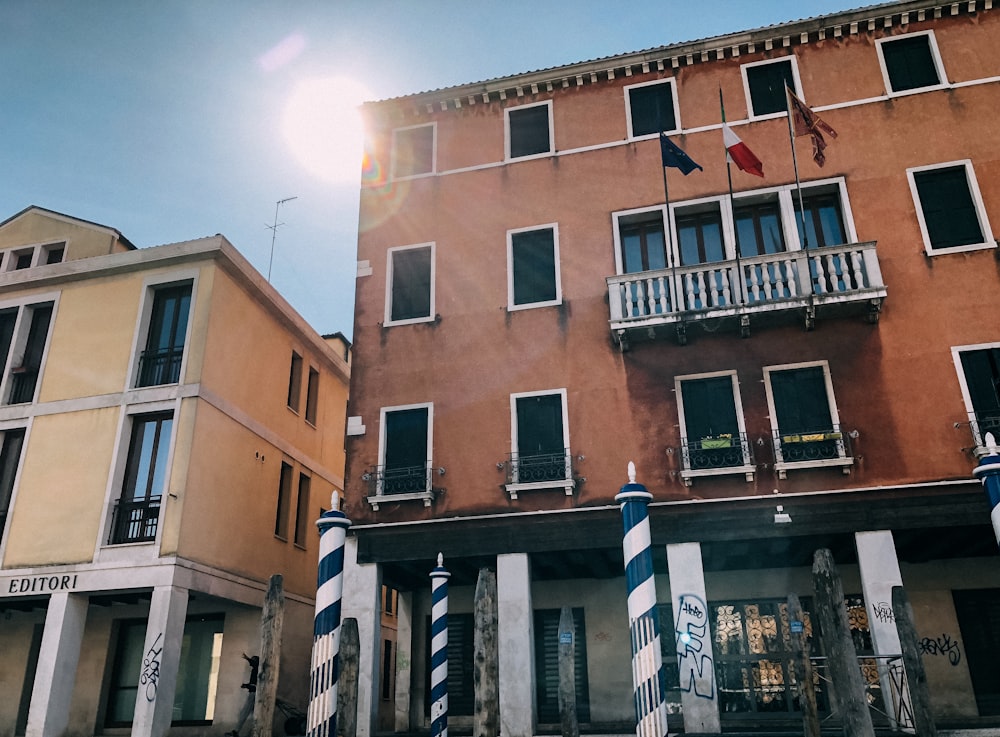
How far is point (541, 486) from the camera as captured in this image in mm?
17906

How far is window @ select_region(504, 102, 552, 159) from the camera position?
21.3 meters

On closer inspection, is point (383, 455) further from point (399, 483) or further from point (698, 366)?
point (698, 366)

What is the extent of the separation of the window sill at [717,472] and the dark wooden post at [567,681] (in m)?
6.51

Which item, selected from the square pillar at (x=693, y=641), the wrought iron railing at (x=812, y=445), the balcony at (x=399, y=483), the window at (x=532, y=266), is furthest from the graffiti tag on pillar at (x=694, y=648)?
the window at (x=532, y=266)

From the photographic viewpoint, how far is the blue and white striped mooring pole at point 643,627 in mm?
8297

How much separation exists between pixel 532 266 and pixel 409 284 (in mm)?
3303

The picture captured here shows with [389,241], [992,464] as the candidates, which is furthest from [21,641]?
[992,464]

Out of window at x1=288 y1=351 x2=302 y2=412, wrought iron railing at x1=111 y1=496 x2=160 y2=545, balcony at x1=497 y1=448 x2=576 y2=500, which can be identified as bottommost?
wrought iron railing at x1=111 y1=496 x2=160 y2=545

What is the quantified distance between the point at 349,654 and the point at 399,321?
Result: 10.6 meters

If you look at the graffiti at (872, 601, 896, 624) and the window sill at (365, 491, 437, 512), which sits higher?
the window sill at (365, 491, 437, 512)

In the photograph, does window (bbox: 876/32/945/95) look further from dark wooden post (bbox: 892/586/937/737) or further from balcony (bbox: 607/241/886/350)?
dark wooden post (bbox: 892/586/937/737)

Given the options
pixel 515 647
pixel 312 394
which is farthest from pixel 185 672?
pixel 515 647

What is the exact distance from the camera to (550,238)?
20.3 meters

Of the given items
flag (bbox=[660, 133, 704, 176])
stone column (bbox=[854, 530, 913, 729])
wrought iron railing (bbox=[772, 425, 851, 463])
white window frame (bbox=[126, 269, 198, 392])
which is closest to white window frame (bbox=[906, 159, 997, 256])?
wrought iron railing (bbox=[772, 425, 851, 463])
